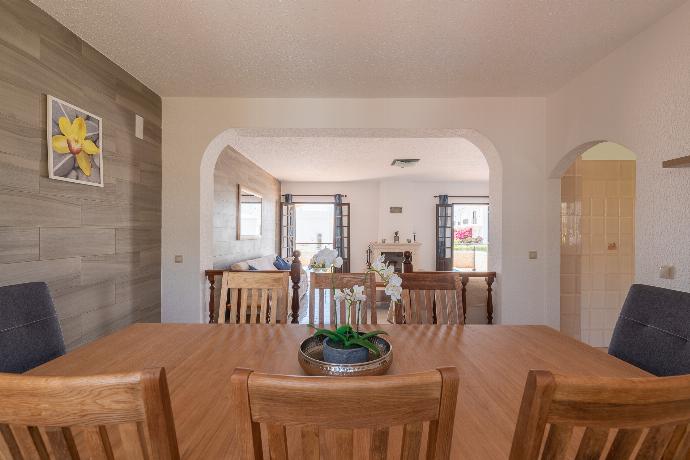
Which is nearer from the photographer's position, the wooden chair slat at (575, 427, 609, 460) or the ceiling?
the wooden chair slat at (575, 427, 609, 460)

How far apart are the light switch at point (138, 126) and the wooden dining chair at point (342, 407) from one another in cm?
297

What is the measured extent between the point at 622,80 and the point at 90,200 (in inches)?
144

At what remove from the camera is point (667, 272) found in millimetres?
1963

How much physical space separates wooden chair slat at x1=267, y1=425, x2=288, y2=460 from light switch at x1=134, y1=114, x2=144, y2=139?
300 cm

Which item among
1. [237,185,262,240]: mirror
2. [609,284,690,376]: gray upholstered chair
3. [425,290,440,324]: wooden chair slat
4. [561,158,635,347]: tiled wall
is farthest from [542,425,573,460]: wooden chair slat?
[237,185,262,240]: mirror

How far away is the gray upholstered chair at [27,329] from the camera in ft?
4.12

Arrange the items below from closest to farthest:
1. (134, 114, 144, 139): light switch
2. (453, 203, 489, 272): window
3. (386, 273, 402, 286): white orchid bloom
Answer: (386, 273, 402, 286): white orchid bloom → (134, 114, 144, 139): light switch → (453, 203, 489, 272): window

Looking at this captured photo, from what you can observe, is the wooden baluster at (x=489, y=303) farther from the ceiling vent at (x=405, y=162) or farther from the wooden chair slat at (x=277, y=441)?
the ceiling vent at (x=405, y=162)

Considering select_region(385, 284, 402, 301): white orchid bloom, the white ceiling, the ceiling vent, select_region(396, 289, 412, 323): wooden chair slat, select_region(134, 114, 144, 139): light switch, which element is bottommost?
select_region(396, 289, 412, 323): wooden chair slat

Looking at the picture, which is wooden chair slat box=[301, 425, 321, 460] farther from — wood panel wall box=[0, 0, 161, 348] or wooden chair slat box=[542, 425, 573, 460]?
wood panel wall box=[0, 0, 161, 348]

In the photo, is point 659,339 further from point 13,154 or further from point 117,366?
point 13,154

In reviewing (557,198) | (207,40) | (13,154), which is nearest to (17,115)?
(13,154)

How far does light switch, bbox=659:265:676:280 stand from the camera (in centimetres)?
194

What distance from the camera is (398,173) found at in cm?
762
